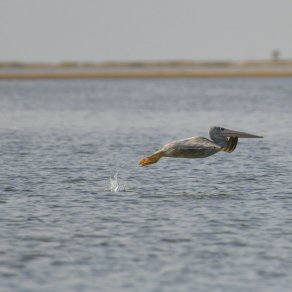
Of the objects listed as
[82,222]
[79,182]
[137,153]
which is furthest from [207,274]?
[137,153]

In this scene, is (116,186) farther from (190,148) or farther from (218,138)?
(218,138)

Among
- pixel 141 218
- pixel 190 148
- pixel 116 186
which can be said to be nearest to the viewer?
pixel 141 218

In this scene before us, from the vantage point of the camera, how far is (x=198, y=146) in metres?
21.1

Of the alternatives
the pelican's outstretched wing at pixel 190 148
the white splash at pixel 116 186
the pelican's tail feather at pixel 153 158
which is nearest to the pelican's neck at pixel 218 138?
the pelican's outstretched wing at pixel 190 148

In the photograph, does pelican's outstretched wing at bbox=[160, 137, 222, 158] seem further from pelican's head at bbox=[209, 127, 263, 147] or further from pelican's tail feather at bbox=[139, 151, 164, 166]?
pelican's head at bbox=[209, 127, 263, 147]

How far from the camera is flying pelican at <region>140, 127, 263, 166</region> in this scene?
21.1 m

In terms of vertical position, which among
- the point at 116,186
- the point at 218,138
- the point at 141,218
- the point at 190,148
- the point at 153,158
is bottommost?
the point at 116,186

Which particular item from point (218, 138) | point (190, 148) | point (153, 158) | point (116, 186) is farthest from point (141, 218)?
point (116, 186)

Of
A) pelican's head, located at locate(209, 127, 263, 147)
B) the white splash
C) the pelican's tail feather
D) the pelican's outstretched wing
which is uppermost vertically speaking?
pelican's head, located at locate(209, 127, 263, 147)

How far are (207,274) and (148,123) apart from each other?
33.5 meters

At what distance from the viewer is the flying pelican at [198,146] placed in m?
21.1

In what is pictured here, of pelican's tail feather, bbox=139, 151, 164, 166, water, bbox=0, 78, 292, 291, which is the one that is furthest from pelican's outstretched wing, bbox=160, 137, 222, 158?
water, bbox=0, 78, 292, 291

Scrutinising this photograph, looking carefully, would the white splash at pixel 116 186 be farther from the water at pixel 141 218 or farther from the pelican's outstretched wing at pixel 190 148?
the pelican's outstretched wing at pixel 190 148

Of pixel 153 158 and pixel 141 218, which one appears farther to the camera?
pixel 153 158
